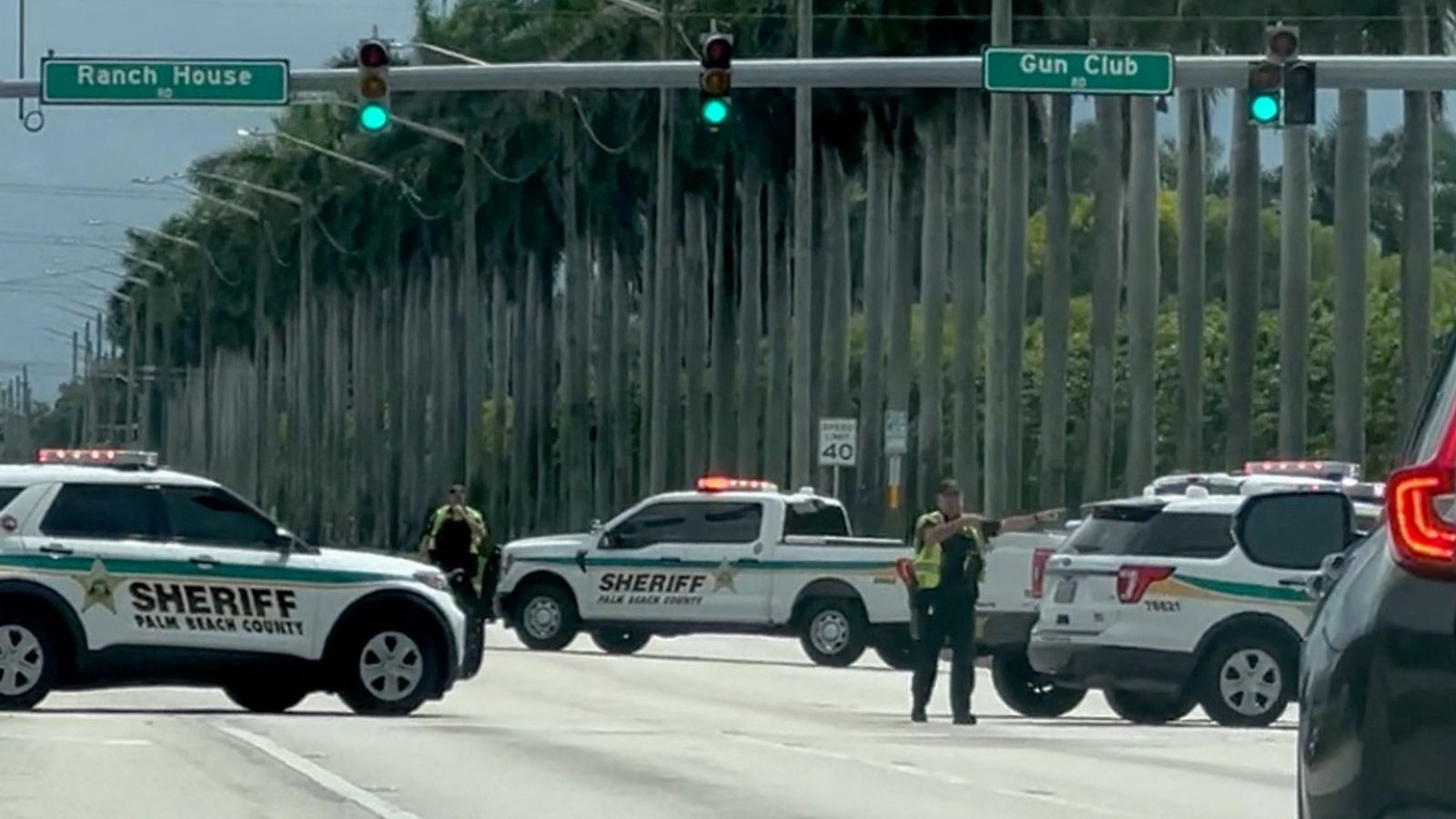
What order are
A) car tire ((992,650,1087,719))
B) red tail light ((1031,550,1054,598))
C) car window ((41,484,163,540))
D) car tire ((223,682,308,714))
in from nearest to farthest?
car window ((41,484,163,540))
car tire ((223,682,308,714))
red tail light ((1031,550,1054,598))
car tire ((992,650,1087,719))

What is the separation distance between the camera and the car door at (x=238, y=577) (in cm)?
2459

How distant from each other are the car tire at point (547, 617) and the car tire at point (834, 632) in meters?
3.15

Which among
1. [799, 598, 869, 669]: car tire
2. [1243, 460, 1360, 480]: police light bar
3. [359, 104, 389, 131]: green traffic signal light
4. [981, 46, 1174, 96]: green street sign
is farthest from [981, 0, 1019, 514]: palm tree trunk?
[1243, 460, 1360, 480]: police light bar

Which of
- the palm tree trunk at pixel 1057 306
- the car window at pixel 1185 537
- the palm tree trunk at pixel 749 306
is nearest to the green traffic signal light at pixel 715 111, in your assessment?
the car window at pixel 1185 537

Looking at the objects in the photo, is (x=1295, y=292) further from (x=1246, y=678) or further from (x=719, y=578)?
(x=1246, y=678)

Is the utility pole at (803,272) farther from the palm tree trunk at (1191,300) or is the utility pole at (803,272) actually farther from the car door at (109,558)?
the car door at (109,558)

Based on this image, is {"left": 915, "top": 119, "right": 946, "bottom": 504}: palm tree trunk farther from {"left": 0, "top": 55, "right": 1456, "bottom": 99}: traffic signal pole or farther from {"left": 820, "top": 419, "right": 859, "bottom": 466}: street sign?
{"left": 0, "top": 55, "right": 1456, "bottom": 99}: traffic signal pole

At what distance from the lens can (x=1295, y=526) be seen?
28.2ft

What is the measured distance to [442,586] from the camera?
2520cm

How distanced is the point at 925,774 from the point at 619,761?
200 centimetres

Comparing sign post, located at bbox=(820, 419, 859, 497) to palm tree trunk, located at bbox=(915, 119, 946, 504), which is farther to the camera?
palm tree trunk, located at bbox=(915, 119, 946, 504)

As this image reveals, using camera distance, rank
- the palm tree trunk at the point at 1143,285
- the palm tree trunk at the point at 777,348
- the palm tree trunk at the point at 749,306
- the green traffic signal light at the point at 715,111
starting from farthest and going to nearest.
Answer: the palm tree trunk at the point at 749,306
the palm tree trunk at the point at 777,348
the palm tree trunk at the point at 1143,285
the green traffic signal light at the point at 715,111

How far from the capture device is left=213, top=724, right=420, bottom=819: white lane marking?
16.4 metres

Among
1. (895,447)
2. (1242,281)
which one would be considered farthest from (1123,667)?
(1242,281)
